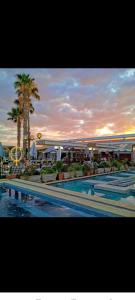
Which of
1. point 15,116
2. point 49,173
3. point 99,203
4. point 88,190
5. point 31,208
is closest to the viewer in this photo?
point 99,203

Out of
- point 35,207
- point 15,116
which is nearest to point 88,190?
point 35,207

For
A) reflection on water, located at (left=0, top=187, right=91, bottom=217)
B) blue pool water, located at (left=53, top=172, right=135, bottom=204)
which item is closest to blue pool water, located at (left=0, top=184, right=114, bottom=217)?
reflection on water, located at (left=0, top=187, right=91, bottom=217)

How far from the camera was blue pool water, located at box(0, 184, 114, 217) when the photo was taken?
427 centimetres

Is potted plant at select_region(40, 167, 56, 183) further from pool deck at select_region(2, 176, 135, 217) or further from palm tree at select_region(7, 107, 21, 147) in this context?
palm tree at select_region(7, 107, 21, 147)

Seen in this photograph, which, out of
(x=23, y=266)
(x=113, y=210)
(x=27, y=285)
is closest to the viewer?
(x=27, y=285)

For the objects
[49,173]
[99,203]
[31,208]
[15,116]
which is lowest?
[31,208]

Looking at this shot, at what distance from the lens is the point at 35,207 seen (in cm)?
509

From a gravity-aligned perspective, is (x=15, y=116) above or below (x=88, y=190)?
above

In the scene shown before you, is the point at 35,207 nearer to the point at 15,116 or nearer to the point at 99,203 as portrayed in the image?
the point at 99,203

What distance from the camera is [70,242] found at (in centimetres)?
288
